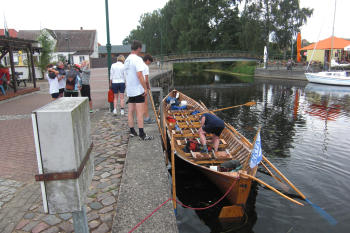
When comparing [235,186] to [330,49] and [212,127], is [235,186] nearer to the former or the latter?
[212,127]

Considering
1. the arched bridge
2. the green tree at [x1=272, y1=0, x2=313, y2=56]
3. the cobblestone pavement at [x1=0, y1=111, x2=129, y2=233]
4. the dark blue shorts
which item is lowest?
the cobblestone pavement at [x1=0, y1=111, x2=129, y2=233]

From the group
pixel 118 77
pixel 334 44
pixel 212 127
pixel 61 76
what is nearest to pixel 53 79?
pixel 61 76

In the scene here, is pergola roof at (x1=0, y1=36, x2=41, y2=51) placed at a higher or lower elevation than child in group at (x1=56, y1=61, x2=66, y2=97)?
higher

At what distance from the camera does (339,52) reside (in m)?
37.7

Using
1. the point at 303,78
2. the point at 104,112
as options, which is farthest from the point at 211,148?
the point at 303,78

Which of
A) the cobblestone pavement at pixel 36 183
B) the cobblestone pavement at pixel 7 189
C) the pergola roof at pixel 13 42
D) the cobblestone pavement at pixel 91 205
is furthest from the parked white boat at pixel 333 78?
the cobblestone pavement at pixel 7 189

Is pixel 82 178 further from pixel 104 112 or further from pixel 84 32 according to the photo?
pixel 84 32

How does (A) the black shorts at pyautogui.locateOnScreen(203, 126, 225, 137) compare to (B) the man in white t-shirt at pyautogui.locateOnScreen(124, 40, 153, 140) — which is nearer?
(B) the man in white t-shirt at pyautogui.locateOnScreen(124, 40, 153, 140)

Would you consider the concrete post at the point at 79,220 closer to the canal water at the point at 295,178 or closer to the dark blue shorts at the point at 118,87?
the canal water at the point at 295,178

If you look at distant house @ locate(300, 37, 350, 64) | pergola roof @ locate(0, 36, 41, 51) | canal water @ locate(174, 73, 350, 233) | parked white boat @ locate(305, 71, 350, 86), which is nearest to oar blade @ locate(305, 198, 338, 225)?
canal water @ locate(174, 73, 350, 233)

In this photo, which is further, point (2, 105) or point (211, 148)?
point (2, 105)

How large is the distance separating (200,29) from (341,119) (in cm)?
4528

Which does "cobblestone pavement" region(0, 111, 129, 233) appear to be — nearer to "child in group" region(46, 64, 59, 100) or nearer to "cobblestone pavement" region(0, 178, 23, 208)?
"cobblestone pavement" region(0, 178, 23, 208)

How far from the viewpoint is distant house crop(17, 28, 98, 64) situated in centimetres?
5325
